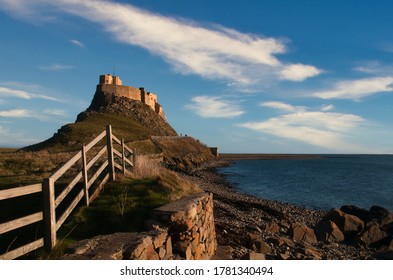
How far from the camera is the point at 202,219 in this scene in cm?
953

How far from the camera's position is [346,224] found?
60.8ft

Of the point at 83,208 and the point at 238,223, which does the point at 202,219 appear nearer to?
the point at 83,208

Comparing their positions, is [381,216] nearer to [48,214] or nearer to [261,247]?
[261,247]

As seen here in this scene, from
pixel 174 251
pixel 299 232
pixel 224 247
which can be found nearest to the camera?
pixel 174 251

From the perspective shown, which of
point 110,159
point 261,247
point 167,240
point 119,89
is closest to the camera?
point 167,240

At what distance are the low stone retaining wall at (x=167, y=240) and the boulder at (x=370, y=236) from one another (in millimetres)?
9846

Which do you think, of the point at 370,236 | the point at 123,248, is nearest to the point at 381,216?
the point at 370,236

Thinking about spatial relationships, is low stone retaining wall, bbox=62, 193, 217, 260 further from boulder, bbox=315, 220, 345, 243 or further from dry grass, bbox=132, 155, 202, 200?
boulder, bbox=315, 220, 345, 243

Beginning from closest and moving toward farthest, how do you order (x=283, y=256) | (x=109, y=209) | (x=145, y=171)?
(x=109, y=209)
(x=283, y=256)
(x=145, y=171)

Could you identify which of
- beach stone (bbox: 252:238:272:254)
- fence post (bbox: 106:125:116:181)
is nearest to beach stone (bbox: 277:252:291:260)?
beach stone (bbox: 252:238:272:254)

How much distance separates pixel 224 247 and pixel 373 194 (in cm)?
3585

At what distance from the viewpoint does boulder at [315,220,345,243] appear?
56.5ft

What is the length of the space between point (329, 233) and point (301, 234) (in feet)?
7.22
